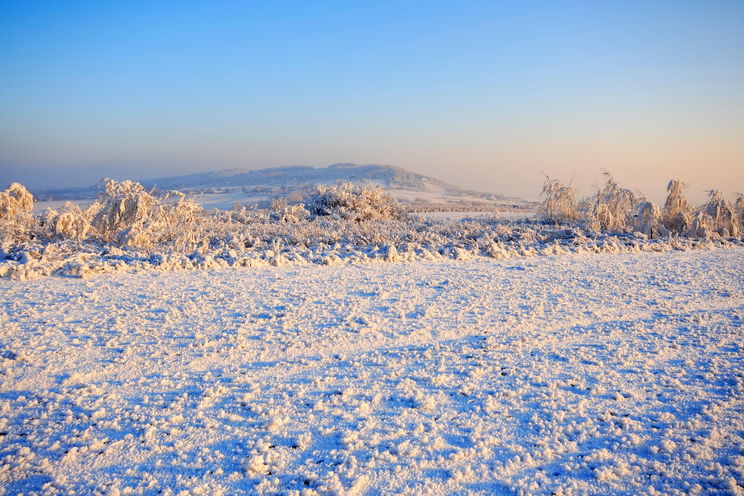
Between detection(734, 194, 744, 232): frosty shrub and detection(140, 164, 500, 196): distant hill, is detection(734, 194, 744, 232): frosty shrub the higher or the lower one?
the lower one

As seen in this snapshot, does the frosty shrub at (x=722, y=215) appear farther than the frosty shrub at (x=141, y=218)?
Yes

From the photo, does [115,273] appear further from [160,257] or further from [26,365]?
[26,365]

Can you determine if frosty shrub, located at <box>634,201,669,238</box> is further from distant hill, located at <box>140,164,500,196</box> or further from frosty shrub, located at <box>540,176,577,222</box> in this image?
distant hill, located at <box>140,164,500,196</box>

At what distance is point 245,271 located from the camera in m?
6.27

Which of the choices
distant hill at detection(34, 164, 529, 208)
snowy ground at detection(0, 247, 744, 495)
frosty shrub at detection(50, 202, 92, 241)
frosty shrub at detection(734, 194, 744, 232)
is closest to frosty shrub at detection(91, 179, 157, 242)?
frosty shrub at detection(50, 202, 92, 241)

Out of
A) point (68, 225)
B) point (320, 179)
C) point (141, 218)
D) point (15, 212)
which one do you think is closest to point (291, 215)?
point (141, 218)

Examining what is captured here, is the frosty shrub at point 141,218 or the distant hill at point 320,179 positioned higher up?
the distant hill at point 320,179

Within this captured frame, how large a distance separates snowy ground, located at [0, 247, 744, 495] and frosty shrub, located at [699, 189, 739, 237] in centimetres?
699

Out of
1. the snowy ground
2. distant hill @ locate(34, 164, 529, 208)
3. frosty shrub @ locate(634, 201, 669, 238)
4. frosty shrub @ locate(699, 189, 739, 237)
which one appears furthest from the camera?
distant hill @ locate(34, 164, 529, 208)

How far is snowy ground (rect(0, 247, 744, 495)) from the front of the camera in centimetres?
224

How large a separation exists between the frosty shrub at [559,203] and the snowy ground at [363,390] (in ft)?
23.0

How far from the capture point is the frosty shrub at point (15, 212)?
726 centimetres

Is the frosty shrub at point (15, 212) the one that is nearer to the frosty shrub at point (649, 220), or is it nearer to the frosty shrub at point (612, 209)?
the frosty shrub at point (612, 209)

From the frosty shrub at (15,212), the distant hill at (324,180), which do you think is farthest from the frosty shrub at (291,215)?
the distant hill at (324,180)
